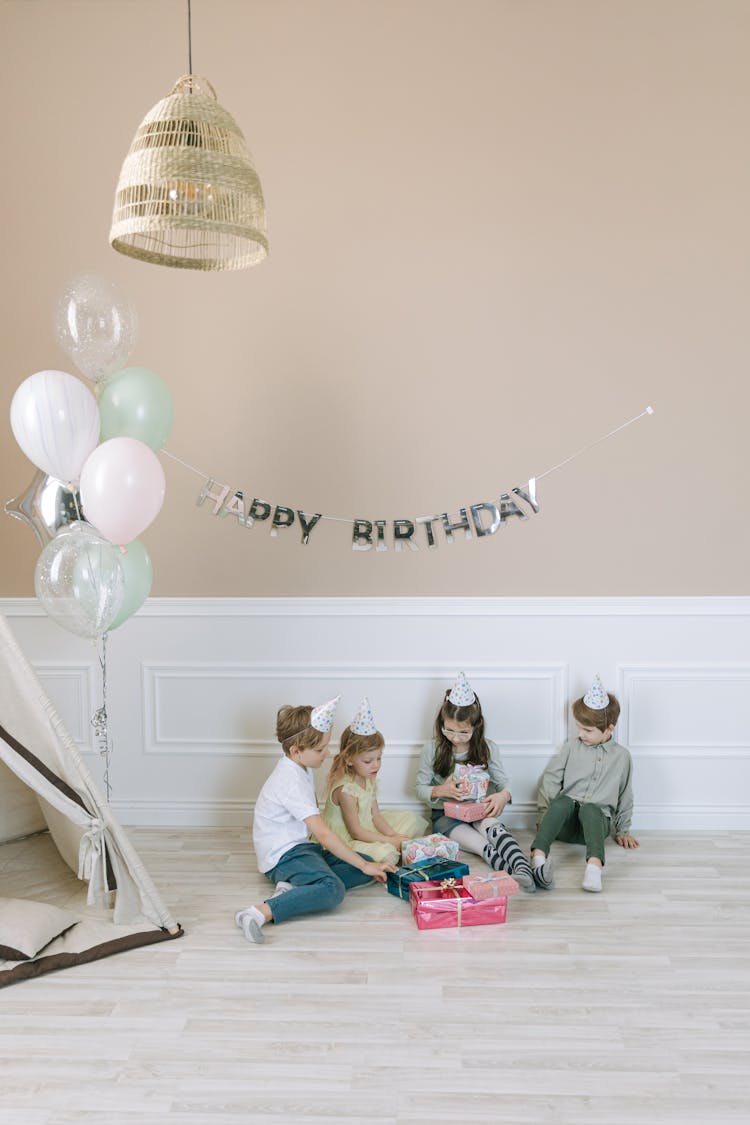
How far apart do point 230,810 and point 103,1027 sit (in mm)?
1351

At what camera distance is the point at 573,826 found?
337 cm

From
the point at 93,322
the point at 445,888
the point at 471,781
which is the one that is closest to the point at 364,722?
the point at 471,781

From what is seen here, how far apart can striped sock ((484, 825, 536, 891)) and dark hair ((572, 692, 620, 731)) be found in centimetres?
46

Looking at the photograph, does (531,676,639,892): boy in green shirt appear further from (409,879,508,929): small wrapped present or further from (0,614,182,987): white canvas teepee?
(0,614,182,987): white canvas teepee

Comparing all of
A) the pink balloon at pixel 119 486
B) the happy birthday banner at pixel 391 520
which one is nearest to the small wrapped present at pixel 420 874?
the happy birthday banner at pixel 391 520

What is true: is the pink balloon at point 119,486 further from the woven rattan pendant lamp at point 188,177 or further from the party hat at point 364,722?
the party hat at point 364,722

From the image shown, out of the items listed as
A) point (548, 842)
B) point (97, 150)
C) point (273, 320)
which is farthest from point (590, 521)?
point (97, 150)

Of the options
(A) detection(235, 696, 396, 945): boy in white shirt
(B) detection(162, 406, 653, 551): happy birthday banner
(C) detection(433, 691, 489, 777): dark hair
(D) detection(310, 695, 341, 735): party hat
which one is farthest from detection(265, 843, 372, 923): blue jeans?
(B) detection(162, 406, 653, 551): happy birthday banner

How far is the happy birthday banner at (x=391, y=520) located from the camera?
349 centimetres

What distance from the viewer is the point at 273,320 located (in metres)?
3.46

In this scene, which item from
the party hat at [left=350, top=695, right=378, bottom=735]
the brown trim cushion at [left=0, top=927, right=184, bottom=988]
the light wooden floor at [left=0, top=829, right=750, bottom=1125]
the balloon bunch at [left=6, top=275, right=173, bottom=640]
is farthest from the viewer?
the party hat at [left=350, top=695, right=378, bottom=735]

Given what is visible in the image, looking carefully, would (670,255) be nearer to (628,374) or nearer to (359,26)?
(628,374)

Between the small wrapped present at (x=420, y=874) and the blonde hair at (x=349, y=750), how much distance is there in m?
0.37

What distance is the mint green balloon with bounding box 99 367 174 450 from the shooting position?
275 centimetres
